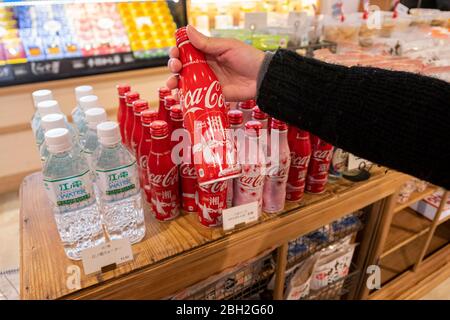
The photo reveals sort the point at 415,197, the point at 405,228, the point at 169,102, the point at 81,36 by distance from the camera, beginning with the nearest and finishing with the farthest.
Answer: the point at 169,102 < the point at 415,197 < the point at 405,228 < the point at 81,36

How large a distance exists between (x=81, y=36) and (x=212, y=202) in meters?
1.84

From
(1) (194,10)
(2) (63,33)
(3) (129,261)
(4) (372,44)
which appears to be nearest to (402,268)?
(4) (372,44)

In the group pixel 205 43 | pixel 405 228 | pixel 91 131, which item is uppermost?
pixel 205 43

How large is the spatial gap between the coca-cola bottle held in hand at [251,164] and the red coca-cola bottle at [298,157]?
0.40 feet

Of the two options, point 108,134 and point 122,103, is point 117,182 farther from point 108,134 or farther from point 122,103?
point 122,103

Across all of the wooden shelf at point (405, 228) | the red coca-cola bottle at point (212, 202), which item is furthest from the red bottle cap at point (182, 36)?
the wooden shelf at point (405, 228)

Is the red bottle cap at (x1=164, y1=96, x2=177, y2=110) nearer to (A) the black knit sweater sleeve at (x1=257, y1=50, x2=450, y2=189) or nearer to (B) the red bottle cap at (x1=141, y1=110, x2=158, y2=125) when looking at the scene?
(B) the red bottle cap at (x1=141, y1=110, x2=158, y2=125)

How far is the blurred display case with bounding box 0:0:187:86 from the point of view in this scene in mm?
1965

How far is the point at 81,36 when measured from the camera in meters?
2.14

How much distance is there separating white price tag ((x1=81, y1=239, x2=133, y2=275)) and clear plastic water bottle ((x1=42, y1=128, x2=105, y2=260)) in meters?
0.08

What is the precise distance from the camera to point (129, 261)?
0.79 metres

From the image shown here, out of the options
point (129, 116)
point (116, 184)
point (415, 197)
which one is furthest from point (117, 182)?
point (415, 197)

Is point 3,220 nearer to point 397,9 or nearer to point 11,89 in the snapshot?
point 11,89

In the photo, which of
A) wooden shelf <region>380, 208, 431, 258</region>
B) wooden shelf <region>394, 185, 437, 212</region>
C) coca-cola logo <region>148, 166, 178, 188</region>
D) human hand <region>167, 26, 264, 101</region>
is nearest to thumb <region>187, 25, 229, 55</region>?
human hand <region>167, 26, 264, 101</region>
